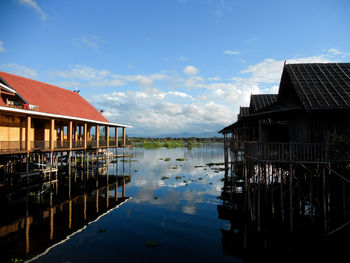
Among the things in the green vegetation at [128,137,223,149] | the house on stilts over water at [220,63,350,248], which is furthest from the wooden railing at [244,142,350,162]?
the green vegetation at [128,137,223,149]

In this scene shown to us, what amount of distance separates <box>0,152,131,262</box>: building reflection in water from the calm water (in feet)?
0.13

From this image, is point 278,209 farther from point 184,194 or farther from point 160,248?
point 160,248

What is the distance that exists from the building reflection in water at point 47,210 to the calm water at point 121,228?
0.04 meters

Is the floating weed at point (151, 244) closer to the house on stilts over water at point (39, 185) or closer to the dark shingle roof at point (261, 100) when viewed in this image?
the house on stilts over water at point (39, 185)

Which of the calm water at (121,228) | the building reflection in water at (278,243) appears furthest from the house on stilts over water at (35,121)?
the building reflection in water at (278,243)

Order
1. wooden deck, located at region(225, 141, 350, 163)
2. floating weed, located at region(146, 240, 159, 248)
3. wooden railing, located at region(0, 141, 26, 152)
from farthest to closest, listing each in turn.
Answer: wooden railing, located at region(0, 141, 26, 152) → wooden deck, located at region(225, 141, 350, 163) → floating weed, located at region(146, 240, 159, 248)

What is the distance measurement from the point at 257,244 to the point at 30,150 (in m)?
17.8

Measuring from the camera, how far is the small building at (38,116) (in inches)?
707

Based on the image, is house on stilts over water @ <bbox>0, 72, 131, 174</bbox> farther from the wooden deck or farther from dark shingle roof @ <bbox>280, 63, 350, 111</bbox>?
dark shingle roof @ <bbox>280, 63, 350, 111</bbox>

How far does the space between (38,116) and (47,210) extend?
→ 29.9 feet

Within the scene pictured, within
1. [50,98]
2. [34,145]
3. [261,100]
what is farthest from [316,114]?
[50,98]

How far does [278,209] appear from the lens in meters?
15.1

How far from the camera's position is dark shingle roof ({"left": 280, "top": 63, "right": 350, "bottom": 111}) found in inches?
457

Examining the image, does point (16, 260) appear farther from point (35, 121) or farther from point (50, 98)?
point (50, 98)
